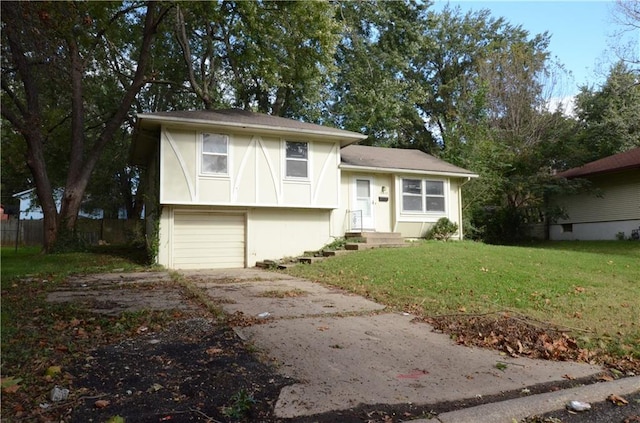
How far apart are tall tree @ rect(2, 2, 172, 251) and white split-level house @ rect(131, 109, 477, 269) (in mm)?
2784

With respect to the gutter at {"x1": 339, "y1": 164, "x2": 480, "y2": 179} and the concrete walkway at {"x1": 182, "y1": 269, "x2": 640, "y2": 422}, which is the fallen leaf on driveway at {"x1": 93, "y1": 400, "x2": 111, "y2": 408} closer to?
the concrete walkway at {"x1": 182, "y1": 269, "x2": 640, "y2": 422}

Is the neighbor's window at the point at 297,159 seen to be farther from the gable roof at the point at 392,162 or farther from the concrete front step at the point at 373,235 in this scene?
the concrete front step at the point at 373,235

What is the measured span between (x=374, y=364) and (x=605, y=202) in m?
19.7

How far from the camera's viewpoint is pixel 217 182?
1280 centimetres

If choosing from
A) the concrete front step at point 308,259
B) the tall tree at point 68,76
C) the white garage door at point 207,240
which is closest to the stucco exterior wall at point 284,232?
the white garage door at point 207,240

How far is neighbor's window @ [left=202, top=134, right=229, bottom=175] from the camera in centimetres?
1279

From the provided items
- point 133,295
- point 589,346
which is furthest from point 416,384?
point 133,295

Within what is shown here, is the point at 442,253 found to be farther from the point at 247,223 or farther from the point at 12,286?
the point at 12,286

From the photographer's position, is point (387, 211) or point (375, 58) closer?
point (387, 211)

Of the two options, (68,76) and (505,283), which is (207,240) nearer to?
(68,76)

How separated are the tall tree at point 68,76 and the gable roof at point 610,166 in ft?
59.6

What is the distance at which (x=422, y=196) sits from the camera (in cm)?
1627

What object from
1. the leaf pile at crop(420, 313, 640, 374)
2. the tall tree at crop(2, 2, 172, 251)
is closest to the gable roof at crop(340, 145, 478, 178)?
the tall tree at crop(2, 2, 172, 251)

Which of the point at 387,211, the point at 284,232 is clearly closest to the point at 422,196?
the point at 387,211
